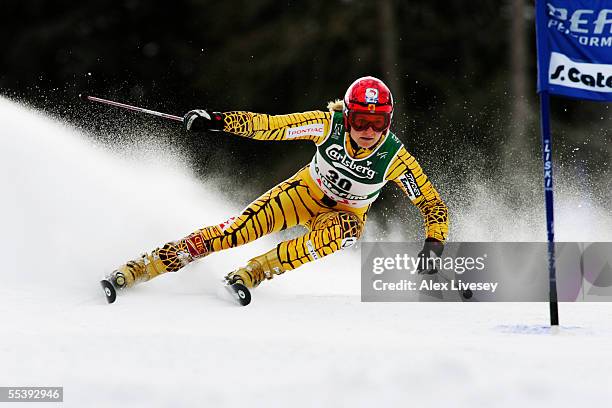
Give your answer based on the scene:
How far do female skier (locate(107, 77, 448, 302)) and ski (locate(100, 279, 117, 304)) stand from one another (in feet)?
0.39

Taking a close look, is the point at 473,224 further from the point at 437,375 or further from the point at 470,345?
the point at 437,375

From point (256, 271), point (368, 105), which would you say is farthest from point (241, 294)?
point (368, 105)

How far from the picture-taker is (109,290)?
19.9ft

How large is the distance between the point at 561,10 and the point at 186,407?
3.05 m

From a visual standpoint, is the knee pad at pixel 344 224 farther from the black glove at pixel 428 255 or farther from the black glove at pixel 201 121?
the black glove at pixel 201 121

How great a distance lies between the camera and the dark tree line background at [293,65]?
1672 cm

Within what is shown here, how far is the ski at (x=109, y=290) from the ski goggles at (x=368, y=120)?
6.05ft

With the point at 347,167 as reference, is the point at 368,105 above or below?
above

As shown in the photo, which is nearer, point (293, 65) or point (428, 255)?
point (428, 255)

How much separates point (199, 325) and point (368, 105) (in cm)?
185

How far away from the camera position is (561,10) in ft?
17.4

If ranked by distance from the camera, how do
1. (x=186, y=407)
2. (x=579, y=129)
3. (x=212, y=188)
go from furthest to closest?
(x=579, y=129) < (x=212, y=188) < (x=186, y=407)

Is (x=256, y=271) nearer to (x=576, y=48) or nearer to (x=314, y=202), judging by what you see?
(x=314, y=202)

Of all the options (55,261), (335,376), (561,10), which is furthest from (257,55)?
(335,376)
